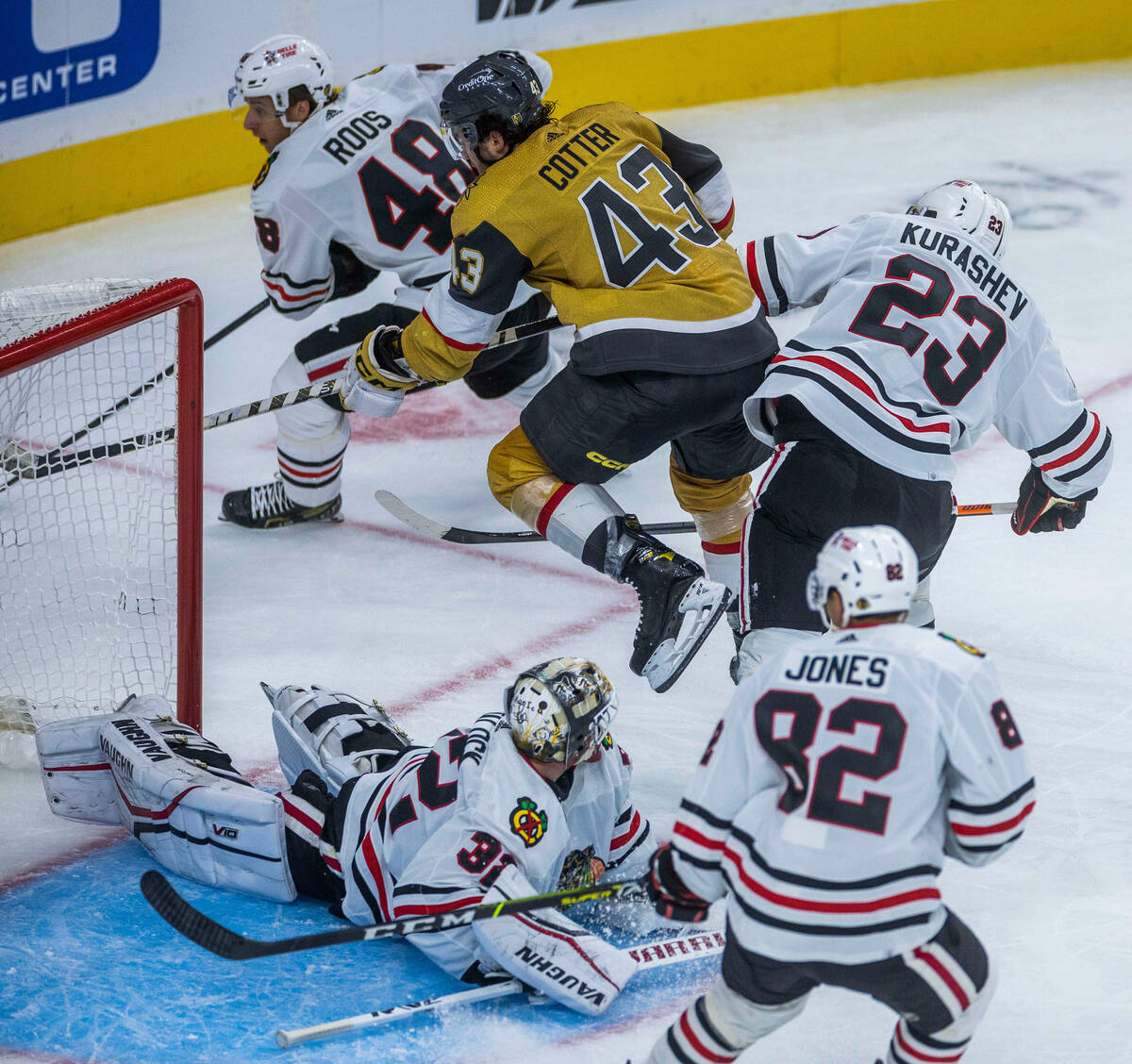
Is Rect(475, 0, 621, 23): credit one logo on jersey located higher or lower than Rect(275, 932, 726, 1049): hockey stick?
higher

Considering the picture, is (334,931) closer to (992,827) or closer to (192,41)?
(992,827)

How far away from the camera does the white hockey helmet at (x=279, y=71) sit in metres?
4.14

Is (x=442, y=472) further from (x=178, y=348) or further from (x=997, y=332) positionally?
(x=997, y=332)

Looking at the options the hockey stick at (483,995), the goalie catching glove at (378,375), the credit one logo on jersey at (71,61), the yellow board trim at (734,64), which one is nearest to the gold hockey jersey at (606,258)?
the goalie catching glove at (378,375)

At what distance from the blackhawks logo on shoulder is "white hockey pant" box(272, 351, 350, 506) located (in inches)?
72.4

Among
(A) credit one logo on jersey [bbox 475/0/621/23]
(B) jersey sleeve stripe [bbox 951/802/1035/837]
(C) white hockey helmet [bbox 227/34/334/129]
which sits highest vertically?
(C) white hockey helmet [bbox 227/34/334/129]

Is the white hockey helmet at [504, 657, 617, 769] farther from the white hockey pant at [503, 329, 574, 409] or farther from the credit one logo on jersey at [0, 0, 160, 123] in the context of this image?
the credit one logo on jersey at [0, 0, 160, 123]

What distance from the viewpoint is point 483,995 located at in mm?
2678

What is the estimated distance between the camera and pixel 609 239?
3.28m

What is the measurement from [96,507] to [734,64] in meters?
3.93

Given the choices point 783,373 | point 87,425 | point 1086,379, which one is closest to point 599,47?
point 1086,379

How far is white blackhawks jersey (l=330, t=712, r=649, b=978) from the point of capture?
2615 mm

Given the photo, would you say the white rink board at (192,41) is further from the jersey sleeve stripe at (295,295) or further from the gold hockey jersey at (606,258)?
the gold hockey jersey at (606,258)

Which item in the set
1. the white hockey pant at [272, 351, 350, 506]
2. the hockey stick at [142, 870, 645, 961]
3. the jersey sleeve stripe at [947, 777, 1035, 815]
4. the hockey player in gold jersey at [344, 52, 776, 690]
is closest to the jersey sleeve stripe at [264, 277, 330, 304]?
the white hockey pant at [272, 351, 350, 506]
